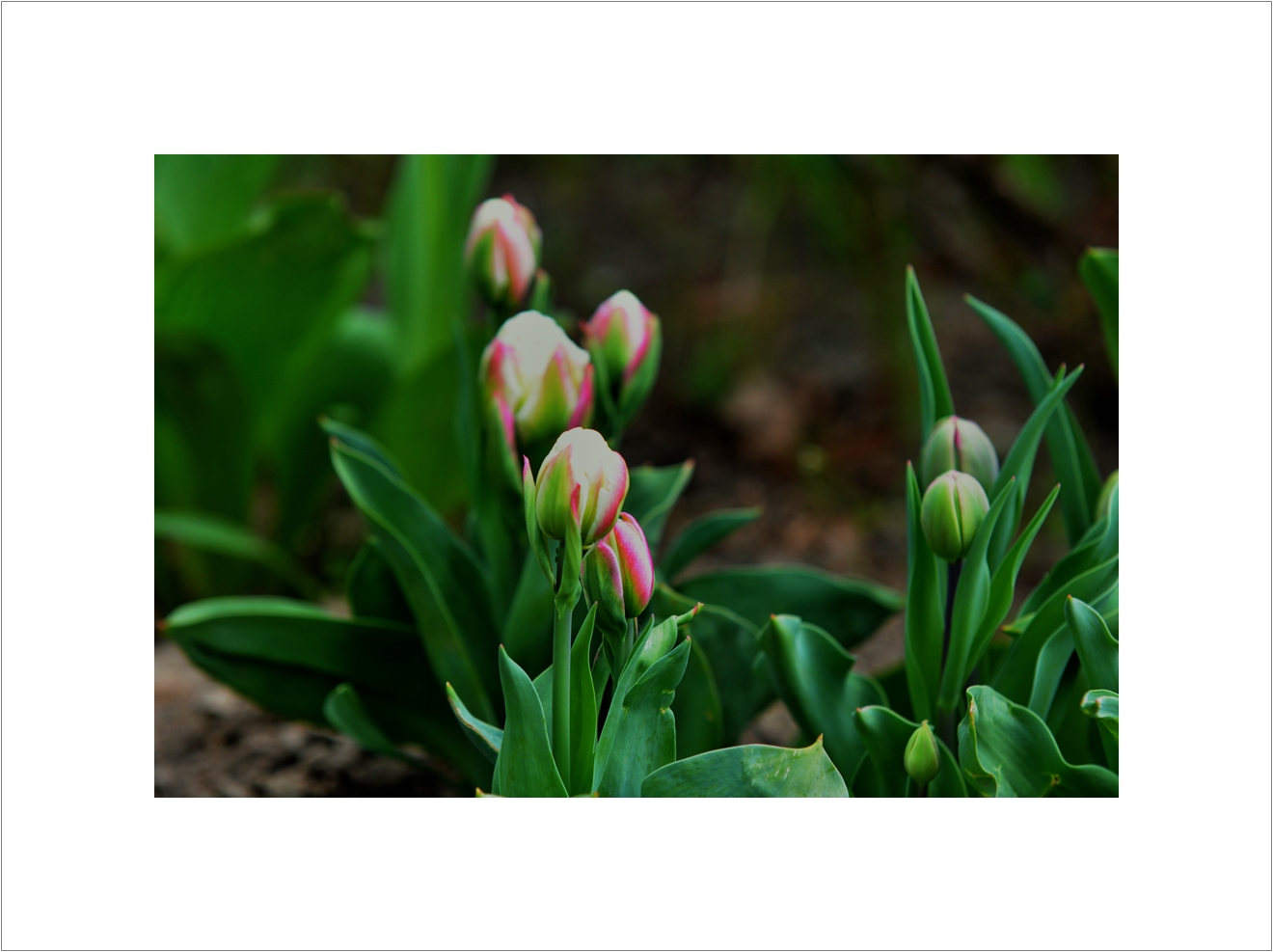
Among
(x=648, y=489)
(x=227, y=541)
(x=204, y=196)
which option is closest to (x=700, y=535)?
(x=648, y=489)

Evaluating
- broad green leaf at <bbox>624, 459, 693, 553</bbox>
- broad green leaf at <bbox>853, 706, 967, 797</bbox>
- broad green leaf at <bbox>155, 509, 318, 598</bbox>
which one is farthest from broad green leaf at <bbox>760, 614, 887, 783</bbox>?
broad green leaf at <bbox>155, 509, 318, 598</bbox>

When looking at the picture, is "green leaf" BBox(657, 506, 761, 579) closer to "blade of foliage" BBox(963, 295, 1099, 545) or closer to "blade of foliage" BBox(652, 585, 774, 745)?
"blade of foliage" BBox(652, 585, 774, 745)

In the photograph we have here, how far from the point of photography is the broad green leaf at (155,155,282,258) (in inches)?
44.3

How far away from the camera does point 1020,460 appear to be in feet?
1.89

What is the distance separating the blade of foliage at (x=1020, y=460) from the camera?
0.56m

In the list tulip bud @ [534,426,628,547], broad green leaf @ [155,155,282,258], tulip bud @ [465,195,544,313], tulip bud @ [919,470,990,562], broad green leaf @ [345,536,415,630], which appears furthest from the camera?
broad green leaf @ [155,155,282,258]

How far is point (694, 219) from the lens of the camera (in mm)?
2090

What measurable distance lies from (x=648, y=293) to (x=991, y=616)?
1.41 metres

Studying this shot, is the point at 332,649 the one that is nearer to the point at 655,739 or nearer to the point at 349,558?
the point at 655,739

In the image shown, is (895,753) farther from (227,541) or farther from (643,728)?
(227,541)

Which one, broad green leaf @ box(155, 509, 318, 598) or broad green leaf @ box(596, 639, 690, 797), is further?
broad green leaf @ box(155, 509, 318, 598)

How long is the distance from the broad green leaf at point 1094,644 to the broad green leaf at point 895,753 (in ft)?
0.29

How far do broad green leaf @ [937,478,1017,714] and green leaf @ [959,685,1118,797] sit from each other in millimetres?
28

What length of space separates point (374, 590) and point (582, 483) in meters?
0.38
